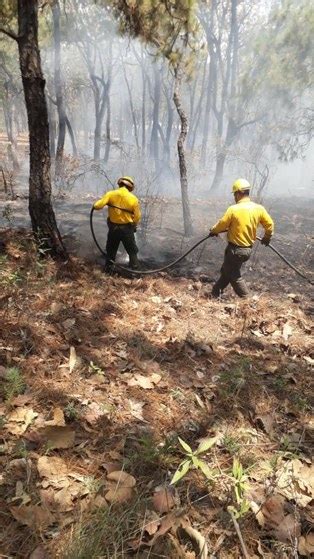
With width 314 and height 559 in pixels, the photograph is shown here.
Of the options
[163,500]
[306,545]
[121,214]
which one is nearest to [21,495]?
[163,500]

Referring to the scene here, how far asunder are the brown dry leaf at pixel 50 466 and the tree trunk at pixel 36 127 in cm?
416

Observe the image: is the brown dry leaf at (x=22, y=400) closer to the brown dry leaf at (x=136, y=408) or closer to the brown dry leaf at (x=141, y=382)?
the brown dry leaf at (x=136, y=408)

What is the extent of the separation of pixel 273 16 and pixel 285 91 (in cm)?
391

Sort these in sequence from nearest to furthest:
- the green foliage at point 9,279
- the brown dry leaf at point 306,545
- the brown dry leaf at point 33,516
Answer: the brown dry leaf at point 33,516 < the brown dry leaf at point 306,545 < the green foliage at point 9,279

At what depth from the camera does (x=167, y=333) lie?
4.91 meters

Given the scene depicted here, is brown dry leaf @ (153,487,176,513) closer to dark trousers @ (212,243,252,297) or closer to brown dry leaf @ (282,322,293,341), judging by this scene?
brown dry leaf @ (282,322,293,341)

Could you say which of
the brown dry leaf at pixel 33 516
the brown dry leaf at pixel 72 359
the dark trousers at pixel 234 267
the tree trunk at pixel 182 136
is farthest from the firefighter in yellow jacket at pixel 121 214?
the brown dry leaf at pixel 33 516

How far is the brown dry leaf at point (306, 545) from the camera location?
208cm

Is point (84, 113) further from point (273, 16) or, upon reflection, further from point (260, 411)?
point (260, 411)

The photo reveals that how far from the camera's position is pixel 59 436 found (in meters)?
2.61

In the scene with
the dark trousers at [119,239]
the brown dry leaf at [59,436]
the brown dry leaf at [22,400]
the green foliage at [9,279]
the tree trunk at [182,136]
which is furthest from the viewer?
the tree trunk at [182,136]

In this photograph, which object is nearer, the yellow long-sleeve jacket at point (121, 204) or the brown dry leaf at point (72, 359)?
the brown dry leaf at point (72, 359)

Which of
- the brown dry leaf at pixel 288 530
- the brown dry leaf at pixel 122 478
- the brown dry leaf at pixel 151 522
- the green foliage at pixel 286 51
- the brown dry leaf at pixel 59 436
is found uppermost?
the green foliage at pixel 286 51

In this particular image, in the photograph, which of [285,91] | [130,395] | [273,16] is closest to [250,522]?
[130,395]
